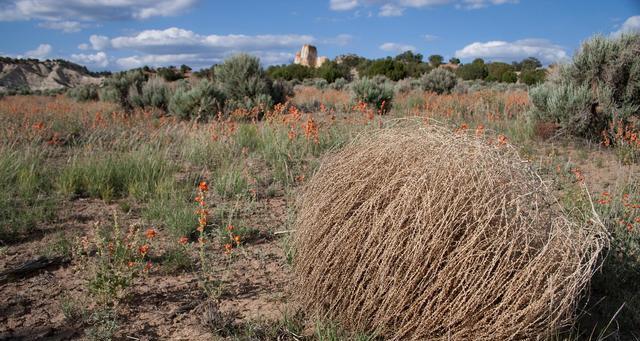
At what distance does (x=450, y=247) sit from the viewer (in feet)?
7.70

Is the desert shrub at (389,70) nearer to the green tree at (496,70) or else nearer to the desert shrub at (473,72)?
the desert shrub at (473,72)

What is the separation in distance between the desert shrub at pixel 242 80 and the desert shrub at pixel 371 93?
2149mm

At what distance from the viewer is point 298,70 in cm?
3145

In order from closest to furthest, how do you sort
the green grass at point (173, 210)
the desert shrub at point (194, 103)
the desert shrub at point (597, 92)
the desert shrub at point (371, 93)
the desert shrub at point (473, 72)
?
the green grass at point (173, 210)
the desert shrub at point (597, 92)
the desert shrub at point (194, 103)
the desert shrub at point (371, 93)
the desert shrub at point (473, 72)

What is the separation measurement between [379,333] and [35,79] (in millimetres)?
45904

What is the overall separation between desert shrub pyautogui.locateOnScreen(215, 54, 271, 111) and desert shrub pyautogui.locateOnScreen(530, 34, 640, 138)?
20.8 ft

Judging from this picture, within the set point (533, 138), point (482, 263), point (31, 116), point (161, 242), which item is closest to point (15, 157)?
point (161, 242)

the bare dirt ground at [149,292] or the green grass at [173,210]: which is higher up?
the green grass at [173,210]

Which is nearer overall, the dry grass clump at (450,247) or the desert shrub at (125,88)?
the dry grass clump at (450,247)

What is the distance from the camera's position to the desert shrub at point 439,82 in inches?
656

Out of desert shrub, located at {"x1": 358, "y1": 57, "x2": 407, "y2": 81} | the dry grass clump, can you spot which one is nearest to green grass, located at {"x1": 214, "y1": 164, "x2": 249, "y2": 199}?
the dry grass clump

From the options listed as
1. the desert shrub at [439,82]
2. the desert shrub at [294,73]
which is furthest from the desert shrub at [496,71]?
the desert shrub at [439,82]

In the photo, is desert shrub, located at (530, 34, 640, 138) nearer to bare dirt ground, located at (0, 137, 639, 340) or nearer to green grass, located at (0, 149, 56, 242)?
bare dirt ground, located at (0, 137, 639, 340)

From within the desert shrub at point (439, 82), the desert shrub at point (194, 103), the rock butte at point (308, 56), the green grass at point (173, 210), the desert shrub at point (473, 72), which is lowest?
the green grass at point (173, 210)
